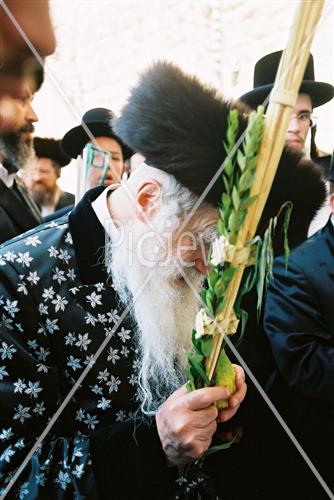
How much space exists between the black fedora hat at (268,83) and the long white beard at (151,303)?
0.52 meters

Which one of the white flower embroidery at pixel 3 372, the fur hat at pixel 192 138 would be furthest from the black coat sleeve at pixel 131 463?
the fur hat at pixel 192 138

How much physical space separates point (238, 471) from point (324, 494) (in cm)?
38

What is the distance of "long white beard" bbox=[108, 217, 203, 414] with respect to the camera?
1.31 m

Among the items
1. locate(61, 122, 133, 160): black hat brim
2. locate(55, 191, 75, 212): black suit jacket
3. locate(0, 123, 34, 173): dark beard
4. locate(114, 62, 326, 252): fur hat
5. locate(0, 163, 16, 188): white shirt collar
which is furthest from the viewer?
locate(55, 191, 75, 212): black suit jacket

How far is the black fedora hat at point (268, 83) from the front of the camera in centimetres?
146

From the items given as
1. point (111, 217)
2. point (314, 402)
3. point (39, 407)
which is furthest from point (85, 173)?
point (314, 402)

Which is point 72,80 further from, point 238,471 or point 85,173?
point 238,471

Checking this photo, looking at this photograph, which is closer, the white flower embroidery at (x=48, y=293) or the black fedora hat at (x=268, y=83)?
the white flower embroidery at (x=48, y=293)

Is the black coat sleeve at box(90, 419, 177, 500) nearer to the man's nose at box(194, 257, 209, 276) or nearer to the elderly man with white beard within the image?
the elderly man with white beard

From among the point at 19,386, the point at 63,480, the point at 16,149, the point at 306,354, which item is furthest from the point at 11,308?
the point at 306,354

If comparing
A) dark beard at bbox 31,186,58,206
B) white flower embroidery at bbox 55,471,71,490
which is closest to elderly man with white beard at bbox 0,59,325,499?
white flower embroidery at bbox 55,471,71,490

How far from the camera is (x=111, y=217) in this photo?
1321 mm

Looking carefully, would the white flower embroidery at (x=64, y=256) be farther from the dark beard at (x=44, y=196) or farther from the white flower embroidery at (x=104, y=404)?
the dark beard at (x=44, y=196)

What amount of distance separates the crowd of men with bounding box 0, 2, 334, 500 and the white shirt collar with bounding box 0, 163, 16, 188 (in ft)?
1.60
